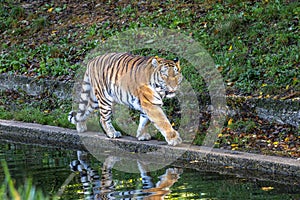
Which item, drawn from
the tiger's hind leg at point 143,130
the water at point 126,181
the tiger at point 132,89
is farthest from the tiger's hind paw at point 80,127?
the tiger's hind leg at point 143,130

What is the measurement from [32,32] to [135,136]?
7018 mm

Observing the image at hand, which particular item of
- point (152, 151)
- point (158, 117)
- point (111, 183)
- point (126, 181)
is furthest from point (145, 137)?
point (111, 183)

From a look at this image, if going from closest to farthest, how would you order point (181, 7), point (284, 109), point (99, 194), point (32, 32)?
point (99, 194) < point (284, 109) < point (181, 7) < point (32, 32)

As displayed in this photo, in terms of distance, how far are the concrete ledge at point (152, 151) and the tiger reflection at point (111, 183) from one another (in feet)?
1.24

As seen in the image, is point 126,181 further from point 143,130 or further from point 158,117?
point 143,130

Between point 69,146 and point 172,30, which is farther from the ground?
point 172,30

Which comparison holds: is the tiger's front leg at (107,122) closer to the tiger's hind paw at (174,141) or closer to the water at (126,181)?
the water at (126,181)

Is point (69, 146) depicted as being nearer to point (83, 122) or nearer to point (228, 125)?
point (83, 122)

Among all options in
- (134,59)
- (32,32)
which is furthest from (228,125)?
(32,32)

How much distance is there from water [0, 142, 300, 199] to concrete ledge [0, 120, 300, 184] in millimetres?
329

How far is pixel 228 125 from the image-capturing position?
10.0 meters

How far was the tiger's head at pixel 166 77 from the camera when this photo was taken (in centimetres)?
920

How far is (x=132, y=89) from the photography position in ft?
31.4

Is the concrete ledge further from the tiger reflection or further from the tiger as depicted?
the tiger reflection
